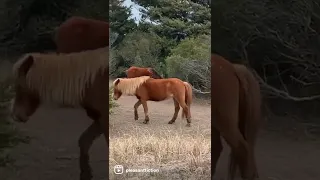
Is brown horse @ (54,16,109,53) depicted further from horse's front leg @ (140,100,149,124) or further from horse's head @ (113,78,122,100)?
horse's front leg @ (140,100,149,124)

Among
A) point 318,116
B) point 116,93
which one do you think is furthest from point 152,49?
point 318,116

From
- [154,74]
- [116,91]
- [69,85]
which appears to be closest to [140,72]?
[154,74]

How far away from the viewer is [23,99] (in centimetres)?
272

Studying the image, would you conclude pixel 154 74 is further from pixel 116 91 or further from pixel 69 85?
pixel 69 85

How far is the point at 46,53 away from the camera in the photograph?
8.84ft

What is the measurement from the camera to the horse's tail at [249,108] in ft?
8.93

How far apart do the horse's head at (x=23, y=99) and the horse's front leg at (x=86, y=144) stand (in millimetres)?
356

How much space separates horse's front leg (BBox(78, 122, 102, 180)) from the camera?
2701 mm

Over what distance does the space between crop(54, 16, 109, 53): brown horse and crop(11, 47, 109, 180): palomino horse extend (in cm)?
4

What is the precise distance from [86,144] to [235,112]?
3.09ft

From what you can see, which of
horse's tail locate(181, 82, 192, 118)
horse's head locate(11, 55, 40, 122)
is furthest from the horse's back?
horse's head locate(11, 55, 40, 122)

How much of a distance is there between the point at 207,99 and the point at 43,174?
1123mm

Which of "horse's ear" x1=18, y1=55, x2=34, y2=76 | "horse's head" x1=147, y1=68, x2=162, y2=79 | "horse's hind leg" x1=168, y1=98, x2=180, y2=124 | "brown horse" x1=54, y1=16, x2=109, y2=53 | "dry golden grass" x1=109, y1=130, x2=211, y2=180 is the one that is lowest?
"dry golden grass" x1=109, y1=130, x2=211, y2=180

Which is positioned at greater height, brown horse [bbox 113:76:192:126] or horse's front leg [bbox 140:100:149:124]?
brown horse [bbox 113:76:192:126]
